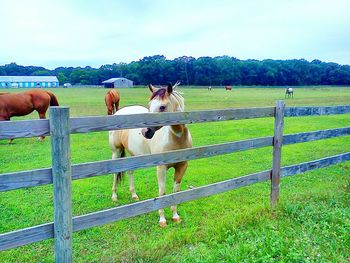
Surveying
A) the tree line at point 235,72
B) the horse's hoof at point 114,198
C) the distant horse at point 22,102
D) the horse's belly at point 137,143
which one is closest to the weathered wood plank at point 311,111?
the horse's belly at point 137,143

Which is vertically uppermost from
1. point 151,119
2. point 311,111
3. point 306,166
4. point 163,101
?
point 163,101

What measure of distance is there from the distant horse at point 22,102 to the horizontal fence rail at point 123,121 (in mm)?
9485

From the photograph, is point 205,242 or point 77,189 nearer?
point 205,242

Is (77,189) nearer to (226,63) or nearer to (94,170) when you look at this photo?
(94,170)

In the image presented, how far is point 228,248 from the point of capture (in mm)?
3275

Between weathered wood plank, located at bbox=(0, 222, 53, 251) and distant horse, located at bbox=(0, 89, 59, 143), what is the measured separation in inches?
384

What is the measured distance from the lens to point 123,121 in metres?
3.04

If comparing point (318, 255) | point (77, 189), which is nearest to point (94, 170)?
point (318, 255)

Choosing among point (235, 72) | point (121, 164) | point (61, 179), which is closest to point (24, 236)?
point (61, 179)

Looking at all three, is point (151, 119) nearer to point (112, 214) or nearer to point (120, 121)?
point (120, 121)

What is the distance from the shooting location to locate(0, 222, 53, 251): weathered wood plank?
2463 mm

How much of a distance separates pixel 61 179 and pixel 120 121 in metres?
0.76

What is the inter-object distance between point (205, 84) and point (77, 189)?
9163cm

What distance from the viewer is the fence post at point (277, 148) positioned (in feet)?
15.0
